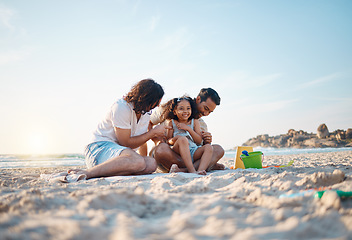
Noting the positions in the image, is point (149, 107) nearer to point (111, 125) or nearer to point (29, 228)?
point (111, 125)

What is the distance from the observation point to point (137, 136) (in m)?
3.26

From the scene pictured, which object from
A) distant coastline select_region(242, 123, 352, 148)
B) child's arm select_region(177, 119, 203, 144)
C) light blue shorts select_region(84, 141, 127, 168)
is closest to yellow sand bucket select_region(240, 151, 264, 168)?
child's arm select_region(177, 119, 203, 144)

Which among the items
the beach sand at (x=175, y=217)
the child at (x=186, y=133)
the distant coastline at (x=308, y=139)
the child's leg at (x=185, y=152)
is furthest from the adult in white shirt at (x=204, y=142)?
the distant coastline at (x=308, y=139)

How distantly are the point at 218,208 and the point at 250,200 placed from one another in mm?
312

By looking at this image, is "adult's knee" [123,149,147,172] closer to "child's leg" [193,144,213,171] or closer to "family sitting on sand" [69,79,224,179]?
"family sitting on sand" [69,79,224,179]

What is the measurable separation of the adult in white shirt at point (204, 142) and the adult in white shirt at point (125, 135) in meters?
0.33

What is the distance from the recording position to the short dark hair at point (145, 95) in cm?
307

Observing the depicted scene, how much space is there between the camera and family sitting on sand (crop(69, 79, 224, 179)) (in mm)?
2926

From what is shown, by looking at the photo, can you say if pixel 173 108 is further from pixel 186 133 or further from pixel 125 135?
pixel 125 135

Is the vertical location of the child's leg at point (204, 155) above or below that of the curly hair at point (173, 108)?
below

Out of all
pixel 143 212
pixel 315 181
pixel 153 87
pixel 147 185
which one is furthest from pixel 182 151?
pixel 143 212

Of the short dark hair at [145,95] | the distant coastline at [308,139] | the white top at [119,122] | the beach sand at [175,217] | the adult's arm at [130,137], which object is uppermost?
the short dark hair at [145,95]

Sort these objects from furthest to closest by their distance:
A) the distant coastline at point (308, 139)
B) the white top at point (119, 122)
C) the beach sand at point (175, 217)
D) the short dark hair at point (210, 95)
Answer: the distant coastline at point (308, 139)
the short dark hair at point (210, 95)
the white top at point (119, 122)
the beach sand at point (175, 217)

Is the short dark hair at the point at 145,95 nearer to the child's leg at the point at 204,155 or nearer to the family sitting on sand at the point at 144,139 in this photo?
the family sitting on sand at the point at 144,139
